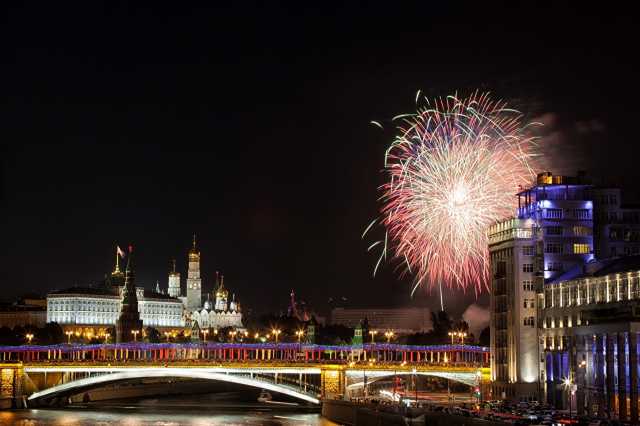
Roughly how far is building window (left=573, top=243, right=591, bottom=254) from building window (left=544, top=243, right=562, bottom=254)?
139 centimetres

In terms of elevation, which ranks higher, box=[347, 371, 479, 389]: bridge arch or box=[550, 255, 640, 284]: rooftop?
box=[550, 255, 640, 284]: rooftop

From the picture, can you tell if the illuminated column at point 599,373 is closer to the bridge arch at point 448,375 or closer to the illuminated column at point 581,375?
the illuminated column at point 581,375

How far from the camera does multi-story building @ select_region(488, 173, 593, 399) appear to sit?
117 m

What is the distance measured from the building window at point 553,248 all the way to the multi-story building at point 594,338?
3.49 metres

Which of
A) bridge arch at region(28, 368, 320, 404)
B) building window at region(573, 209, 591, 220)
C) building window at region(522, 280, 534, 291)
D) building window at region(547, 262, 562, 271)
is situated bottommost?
bridge arch at region(28, 368, 320, 404)

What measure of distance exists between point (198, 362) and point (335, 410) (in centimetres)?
2304

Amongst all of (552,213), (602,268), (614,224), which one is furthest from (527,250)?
(602,268)

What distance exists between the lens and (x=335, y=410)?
118625 millimetres

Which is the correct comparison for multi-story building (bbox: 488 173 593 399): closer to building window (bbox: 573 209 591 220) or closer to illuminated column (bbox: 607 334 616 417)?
building window (bbox: 573 209 591 220)

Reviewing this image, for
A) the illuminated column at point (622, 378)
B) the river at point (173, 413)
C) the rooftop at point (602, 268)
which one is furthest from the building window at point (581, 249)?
the river at point (173, 413)

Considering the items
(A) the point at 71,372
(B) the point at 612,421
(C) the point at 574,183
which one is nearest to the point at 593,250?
(C) the point at 574,183

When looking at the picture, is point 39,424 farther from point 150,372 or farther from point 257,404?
point 257,404

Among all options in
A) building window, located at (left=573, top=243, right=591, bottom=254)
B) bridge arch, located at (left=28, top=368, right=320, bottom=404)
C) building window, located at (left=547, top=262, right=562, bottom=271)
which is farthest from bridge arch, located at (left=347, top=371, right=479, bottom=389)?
building window, located at (left=573, top=243, right=591, bottom=254)

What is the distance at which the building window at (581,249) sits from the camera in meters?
118
